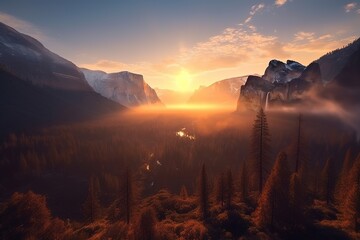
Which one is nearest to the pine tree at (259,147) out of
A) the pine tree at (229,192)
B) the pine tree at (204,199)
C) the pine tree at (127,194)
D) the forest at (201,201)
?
the forest at (201,201)

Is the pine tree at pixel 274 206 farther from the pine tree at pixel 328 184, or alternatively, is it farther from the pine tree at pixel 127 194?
Answer: the pine tree at pixel 328 184

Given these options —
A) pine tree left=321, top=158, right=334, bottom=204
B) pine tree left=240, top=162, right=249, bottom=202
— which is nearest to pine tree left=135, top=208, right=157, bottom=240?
pine tree left=240, top=162, right=249, bottom=202

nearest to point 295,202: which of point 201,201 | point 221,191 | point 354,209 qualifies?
point 354,209

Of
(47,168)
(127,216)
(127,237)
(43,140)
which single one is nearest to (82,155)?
(47,168)

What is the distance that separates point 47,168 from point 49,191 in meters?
23.9

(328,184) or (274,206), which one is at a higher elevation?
(274,206)

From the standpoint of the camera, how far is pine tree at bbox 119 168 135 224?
168ft

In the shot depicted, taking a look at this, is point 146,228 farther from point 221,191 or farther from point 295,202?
point 295,202

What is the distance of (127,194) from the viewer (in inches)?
2034

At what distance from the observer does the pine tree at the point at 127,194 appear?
168ft

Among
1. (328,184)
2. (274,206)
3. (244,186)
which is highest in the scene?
(274,206)

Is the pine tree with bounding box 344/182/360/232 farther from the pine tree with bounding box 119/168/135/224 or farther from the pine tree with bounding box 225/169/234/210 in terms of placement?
the pine tree with bounding box 119/168/135/224

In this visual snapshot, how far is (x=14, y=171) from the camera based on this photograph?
5012 inches

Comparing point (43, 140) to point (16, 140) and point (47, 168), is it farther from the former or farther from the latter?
point (47, 168)
